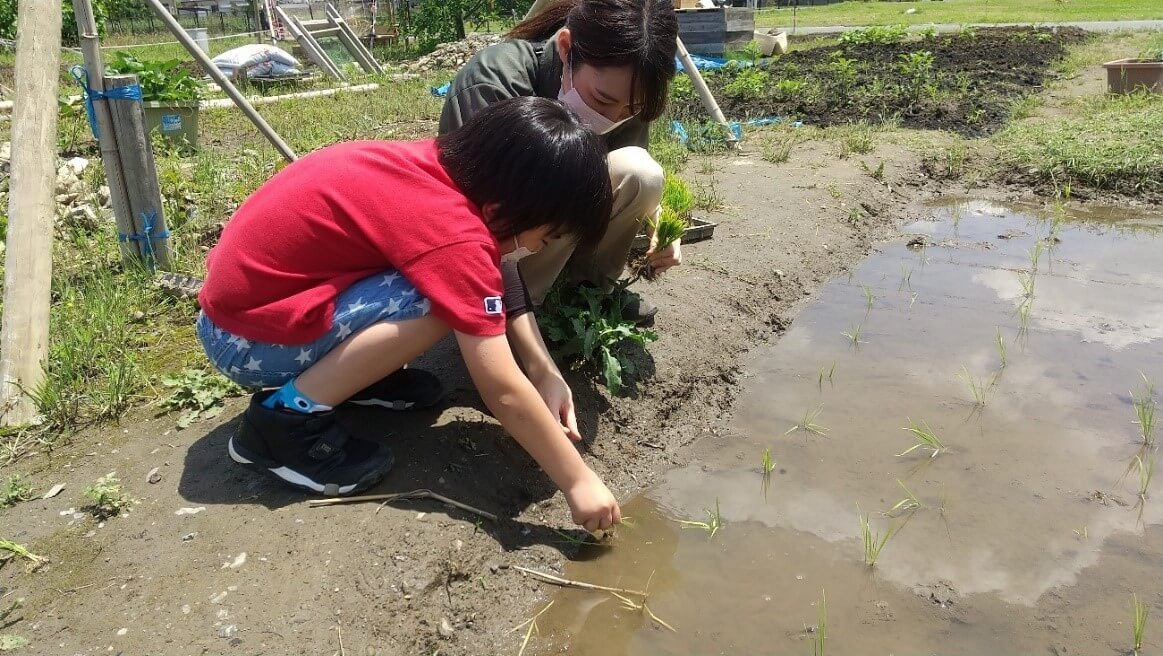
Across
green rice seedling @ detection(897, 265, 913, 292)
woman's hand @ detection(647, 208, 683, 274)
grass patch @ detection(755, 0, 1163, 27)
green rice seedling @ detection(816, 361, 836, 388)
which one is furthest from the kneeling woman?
grass patch @ detection(755, 0, 1163, 27)

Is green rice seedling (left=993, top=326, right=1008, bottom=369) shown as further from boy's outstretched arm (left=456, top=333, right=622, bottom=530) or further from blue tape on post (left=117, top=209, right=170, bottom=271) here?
blue tape on post (left=117, top=209, right=170, bottom=271)

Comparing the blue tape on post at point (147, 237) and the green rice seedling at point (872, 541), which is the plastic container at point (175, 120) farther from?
the green rice seedling at point (872, 541)

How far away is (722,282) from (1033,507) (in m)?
1.67

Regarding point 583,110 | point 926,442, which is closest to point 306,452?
point 583,110

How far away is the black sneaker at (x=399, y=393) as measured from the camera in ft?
7.95

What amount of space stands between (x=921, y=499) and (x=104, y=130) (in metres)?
3.33

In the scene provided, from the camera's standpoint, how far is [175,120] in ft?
18.4

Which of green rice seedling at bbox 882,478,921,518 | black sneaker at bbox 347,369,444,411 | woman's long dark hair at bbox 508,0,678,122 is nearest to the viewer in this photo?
woman's long dark hair at bbox 508,0,678,122

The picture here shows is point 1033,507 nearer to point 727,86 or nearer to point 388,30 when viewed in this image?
point 727,86

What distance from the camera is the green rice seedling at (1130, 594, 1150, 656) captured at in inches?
71.2

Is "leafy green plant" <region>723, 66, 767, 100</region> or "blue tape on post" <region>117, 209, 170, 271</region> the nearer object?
"blue tape on post" <region>117, 209, 170, 271</region>

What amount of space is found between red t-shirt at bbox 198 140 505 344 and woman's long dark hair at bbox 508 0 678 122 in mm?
583

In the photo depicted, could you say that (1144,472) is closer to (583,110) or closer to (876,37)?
(583,110)

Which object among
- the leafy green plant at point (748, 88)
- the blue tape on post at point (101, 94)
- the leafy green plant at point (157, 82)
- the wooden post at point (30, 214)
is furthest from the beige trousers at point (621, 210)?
the leafy green plant at point (748, 88)
